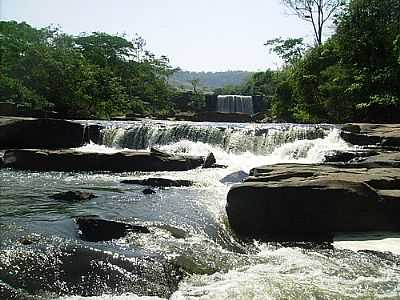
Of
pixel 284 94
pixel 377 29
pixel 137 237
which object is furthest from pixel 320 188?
pixel 284 94

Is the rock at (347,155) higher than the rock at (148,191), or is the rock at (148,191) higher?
the rock at (347,155)

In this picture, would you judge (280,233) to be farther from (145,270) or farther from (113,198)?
(113,198)

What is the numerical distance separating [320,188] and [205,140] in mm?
11005

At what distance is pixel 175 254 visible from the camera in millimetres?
6184

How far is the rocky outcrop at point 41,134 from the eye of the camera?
59.7 feet

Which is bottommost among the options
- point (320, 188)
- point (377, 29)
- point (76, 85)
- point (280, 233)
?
point (280, 233)

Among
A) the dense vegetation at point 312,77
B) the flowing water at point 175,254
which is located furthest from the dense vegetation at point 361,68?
the flowing water at point 175,254

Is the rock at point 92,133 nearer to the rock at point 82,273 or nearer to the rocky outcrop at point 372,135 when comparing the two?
the rocky outcrop at point 372,135

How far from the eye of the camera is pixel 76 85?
27047mm

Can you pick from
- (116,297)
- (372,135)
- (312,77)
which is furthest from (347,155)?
(312,77)

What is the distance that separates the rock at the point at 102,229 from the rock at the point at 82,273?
598 millimetres

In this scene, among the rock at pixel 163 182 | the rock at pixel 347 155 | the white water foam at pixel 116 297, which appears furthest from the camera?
the rock at pixel 347 155

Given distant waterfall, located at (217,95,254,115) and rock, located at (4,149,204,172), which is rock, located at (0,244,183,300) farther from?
distant waterfall, located at (217,95,254,115)

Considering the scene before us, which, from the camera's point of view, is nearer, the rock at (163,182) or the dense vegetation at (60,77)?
the rock at (163,182)
